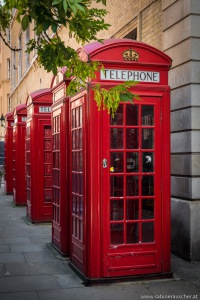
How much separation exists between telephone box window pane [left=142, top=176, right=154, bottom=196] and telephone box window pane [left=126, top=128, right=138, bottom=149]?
44 centimetres

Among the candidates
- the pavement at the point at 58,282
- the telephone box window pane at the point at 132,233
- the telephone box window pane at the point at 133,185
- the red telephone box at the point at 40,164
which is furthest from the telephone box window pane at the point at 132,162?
the red telephone box at the point at 40,164

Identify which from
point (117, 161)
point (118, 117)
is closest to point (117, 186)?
point (117, 161)

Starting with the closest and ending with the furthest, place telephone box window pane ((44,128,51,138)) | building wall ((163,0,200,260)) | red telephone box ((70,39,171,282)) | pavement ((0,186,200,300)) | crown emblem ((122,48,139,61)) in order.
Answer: pavement ((0,186,200,300)), red telephone box ((70,39,171,282)), crown emblem ((122,48,139,61)), building wall ((163,0,200,260)), telephone box window pane ((44,128,51,138))

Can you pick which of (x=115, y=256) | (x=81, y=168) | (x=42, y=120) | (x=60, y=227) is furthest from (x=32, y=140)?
(x=115, y=256)

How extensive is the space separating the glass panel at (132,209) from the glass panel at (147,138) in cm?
72

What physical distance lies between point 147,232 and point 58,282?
1.31 meters

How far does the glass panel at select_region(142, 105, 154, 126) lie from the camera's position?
5832mm

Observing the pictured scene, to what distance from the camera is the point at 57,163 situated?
8.00 metres

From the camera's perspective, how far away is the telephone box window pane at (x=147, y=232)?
585 centimetres

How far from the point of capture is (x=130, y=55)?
5.88 metres

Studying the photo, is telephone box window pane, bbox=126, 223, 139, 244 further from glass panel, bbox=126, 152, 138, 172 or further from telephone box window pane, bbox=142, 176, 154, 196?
glass panel, bbox=126, 152, 138, 172

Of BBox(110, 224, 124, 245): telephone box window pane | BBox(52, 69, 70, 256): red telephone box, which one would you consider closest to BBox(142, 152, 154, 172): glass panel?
BBox(110, 224, 124, 245): telephone box window pane

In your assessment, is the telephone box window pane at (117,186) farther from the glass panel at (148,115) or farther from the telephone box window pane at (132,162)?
the glass panel at (148,115)

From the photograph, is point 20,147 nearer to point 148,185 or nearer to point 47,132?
point 47,132
